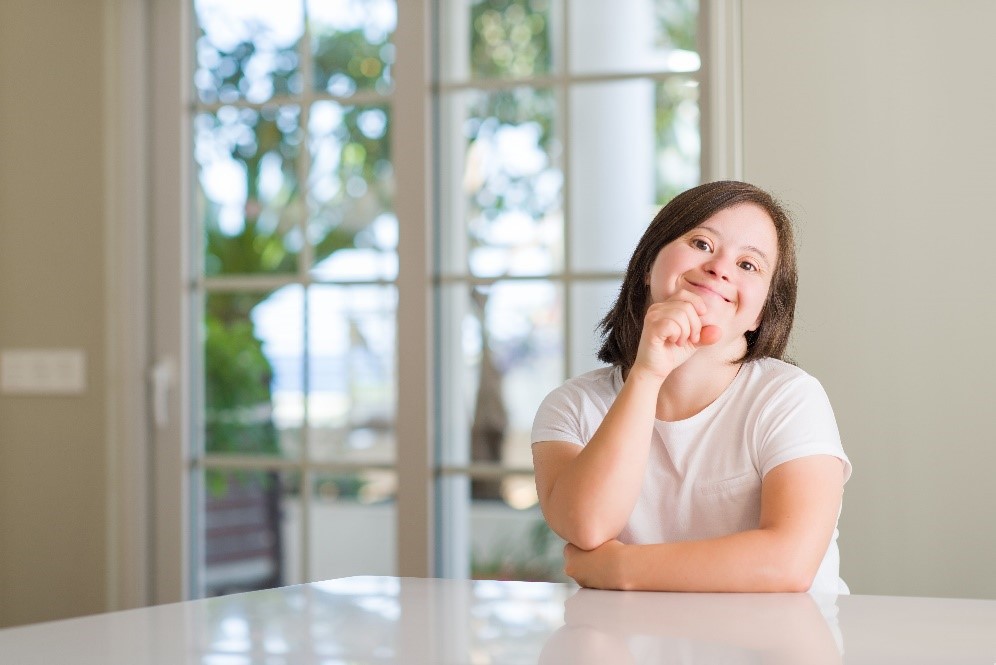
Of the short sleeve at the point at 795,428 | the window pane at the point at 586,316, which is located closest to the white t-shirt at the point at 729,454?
the short sleeve at the point at 795,428

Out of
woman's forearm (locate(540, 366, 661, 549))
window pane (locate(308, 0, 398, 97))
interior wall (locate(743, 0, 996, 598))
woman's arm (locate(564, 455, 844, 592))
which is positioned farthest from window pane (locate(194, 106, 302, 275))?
woman's arm (locate(564, 455, 844, 592))

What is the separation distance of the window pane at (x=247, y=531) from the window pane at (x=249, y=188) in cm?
60

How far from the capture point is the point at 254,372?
308 centimetres

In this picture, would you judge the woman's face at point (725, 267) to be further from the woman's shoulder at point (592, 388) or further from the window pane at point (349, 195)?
the window pane at point (349, 195)

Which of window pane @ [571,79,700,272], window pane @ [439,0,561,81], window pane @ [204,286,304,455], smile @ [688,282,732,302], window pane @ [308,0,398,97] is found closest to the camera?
smile @ [688,282,732,302]

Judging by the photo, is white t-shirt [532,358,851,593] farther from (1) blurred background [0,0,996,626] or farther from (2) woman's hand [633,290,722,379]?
(1) blurred background [0,0,996,626]

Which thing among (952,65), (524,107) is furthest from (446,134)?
(952,65)

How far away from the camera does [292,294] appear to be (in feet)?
9.86

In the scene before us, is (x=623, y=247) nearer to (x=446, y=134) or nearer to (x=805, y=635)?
(x=446, y=134)

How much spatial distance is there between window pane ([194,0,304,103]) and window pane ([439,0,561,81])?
464 millimetres

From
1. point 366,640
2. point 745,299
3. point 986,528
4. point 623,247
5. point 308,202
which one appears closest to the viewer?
point 366,640

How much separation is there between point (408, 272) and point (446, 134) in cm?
38

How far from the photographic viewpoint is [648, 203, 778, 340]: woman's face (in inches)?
57.9

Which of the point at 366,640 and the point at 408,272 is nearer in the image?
the point at 366,640
